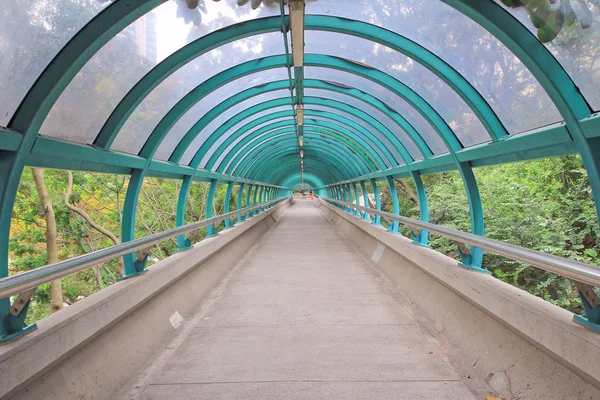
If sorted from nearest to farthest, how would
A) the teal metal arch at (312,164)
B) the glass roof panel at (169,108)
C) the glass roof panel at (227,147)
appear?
1. the glass roof panel at (169,108)
2. the glass roof panel at (227,147)
3. the teal metal arch at (312,164)

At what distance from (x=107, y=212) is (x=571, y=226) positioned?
21.4m

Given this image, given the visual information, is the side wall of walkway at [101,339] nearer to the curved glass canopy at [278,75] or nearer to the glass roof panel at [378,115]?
the curved glass canopy at [278,75]

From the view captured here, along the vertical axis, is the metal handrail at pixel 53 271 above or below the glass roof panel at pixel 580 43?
below

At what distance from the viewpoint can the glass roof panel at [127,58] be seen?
12.3 ft

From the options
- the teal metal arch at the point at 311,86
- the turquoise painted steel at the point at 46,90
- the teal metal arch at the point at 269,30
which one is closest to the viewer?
the turquoise painted steel at the point at 46,90

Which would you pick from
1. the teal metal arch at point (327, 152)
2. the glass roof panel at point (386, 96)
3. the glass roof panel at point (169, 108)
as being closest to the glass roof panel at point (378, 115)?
the glass roof panel at point (386, 96)

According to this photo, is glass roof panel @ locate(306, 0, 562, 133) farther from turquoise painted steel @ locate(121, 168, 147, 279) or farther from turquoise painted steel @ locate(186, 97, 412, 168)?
turquoise painted steel @ locate(186, 97, 412, 168)

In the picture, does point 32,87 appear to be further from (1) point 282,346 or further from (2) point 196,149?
(2) point 196,149

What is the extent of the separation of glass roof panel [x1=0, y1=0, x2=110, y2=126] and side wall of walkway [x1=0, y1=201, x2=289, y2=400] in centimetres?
159

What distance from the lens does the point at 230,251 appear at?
8.26 m

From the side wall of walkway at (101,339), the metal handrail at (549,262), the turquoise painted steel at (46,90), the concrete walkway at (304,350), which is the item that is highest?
the turquoise painted steel at (46,90)

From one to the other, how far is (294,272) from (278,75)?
388 centimetres

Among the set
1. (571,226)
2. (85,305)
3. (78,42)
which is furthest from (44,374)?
(571,226)

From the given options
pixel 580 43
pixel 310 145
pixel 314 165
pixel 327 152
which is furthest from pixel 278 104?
pixel 314 165
